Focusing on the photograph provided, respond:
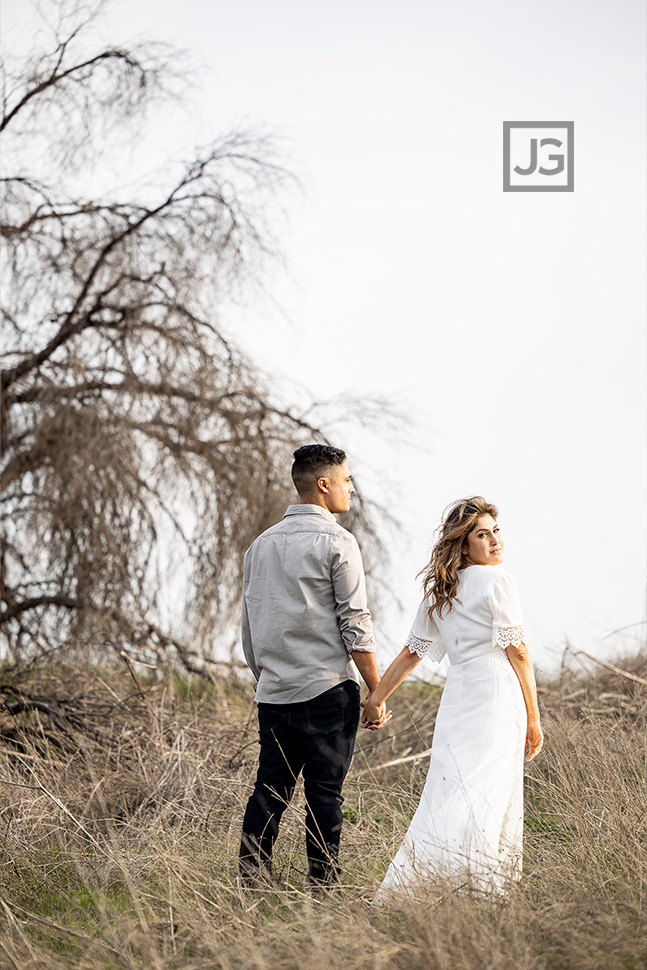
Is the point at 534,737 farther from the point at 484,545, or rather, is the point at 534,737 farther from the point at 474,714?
the point at 484,545

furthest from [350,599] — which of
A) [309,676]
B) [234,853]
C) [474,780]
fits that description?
[234,853]

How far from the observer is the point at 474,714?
3947 millimetres

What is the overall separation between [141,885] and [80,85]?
7.22 metres

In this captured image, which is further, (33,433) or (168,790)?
(33,433)

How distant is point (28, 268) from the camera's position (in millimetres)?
8547

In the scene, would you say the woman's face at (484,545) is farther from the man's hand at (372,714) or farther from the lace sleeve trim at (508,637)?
the man's hand at (372,714)

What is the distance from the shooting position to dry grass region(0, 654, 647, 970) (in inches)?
121

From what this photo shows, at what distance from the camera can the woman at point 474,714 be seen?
3787 millimetres

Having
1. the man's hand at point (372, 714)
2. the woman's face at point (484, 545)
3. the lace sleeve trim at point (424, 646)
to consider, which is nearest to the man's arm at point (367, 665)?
the man's hand at point (372, 714)

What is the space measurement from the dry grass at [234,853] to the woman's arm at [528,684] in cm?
44

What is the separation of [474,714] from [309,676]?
0.71 meters

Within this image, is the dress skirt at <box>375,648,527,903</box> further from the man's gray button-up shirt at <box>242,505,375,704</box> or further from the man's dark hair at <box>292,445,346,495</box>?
the man's dark hair at <box>292,445,346,495</box>

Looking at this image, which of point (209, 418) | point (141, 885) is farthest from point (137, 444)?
point (141, 885)

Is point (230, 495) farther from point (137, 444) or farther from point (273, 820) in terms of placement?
point (273, 820)
